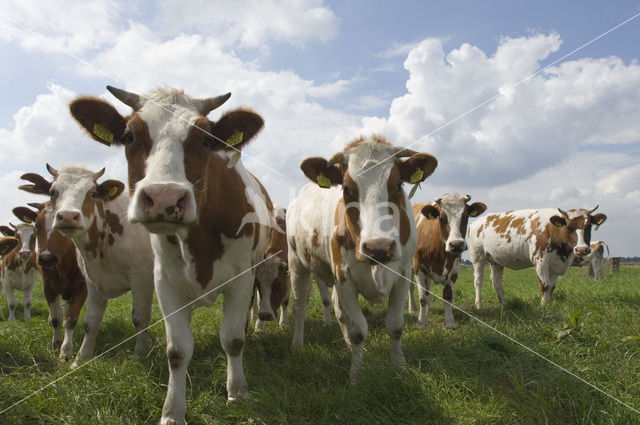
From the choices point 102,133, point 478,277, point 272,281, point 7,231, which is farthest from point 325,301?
point 7,231

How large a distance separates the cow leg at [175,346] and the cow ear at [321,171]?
1682 millimetres

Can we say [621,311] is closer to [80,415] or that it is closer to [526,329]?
[526,329]

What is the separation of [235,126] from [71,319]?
388 centimetres

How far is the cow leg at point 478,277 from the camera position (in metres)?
10.2

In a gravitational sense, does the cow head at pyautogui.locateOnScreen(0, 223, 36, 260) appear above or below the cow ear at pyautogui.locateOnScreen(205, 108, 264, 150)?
below

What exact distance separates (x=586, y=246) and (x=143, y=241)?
9282 mm

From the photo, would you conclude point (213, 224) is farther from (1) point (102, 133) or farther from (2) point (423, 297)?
(2) point (423, 297)

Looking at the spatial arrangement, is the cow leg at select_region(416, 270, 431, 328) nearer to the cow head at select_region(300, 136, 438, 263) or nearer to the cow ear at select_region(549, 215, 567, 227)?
the cow head at select_region(300, 136, 438, 263)

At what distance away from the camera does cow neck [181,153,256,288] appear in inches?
148

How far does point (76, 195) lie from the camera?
5508 mm

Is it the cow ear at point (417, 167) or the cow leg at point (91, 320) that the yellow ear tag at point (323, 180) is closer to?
the cow ear at point (417, 167)

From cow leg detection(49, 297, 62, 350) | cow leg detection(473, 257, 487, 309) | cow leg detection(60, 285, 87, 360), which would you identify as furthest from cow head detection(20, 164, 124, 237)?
cow leg detection(473, 257, 487, 309)

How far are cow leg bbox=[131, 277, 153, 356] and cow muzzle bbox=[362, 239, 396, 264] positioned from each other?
3218mm

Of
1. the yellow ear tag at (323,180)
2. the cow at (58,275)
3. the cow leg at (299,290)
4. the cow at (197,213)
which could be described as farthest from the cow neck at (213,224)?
the cow at (58,275)
